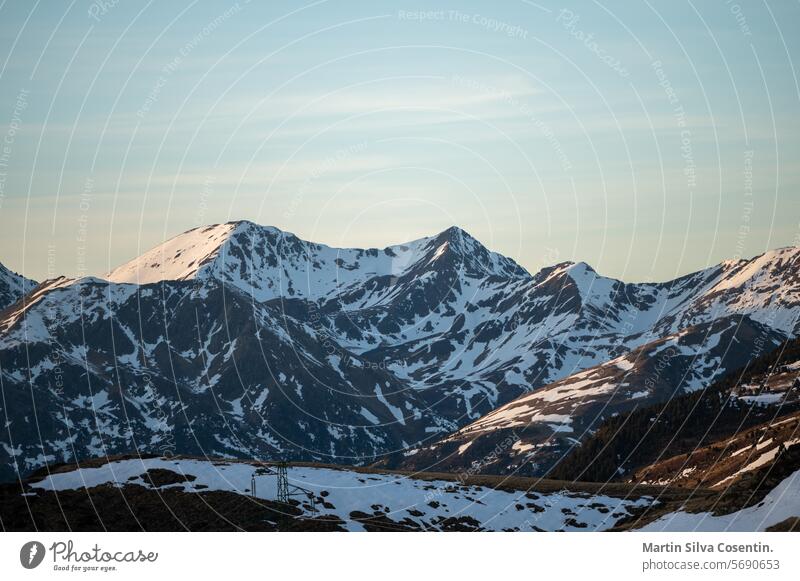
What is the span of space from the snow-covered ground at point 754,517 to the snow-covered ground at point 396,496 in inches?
764

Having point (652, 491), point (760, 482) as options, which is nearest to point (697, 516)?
point (760, 482)

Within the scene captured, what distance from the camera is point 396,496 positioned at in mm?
122375

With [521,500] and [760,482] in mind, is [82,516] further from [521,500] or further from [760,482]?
[760,482]

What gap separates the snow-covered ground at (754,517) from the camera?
87.1 metres

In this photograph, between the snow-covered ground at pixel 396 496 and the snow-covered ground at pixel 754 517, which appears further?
the snow-covered ground at pixel 396 496

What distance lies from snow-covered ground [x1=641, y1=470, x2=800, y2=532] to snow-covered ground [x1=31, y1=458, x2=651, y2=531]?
19.4m

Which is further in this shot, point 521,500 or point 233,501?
point 521,500

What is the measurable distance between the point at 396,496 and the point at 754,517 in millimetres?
44969

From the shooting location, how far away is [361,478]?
131875 mm

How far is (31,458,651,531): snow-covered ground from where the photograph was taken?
384ft

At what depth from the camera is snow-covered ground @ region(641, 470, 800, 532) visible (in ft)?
286

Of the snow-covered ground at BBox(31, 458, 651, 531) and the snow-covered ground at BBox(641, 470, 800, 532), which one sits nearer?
the snow-covered ground at BBox(641, 470, 800, 532)
